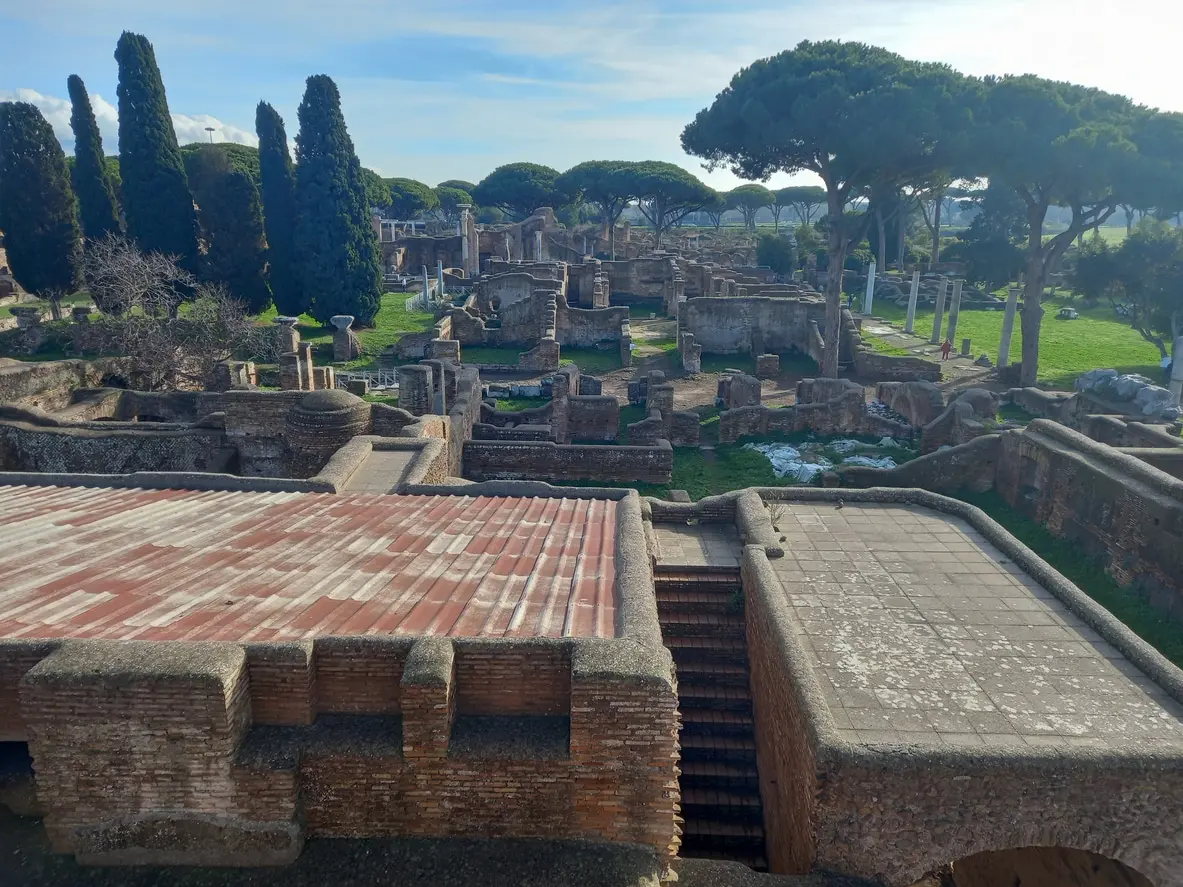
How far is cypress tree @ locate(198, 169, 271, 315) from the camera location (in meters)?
31.8

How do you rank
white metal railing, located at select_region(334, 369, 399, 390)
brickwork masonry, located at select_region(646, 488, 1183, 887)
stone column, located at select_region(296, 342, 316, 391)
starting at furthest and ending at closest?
white metal railing, located at select_region(334, 369, 399, 390), stone column, located at select_region(296, 342, 316, 391), brickwork masonry, located at select_region(646, 488, 1183, 887)

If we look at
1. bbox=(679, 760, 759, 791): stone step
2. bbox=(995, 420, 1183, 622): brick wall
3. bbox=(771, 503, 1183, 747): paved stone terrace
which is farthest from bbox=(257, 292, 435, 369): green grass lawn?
bbox=(679, 760, 759, 791): stone step

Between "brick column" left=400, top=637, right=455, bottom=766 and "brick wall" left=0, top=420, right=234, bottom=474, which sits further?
"brick wall" left=0, top=420, right=234, bottom=474

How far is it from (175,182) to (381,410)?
2366cm

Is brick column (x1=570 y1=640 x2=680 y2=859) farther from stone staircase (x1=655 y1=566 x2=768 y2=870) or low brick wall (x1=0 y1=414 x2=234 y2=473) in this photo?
low brick wall (x1=0 y1=414 x2=234 y2=473)

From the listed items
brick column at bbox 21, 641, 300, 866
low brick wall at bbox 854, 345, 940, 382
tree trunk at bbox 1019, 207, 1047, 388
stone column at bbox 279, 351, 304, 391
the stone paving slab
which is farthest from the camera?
low brick wall at bbox 854, 345, 940, 382

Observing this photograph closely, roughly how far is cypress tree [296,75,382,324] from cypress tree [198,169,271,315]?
2090 millimetres

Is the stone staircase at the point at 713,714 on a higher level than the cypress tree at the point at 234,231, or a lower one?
lower

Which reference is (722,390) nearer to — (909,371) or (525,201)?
(909,371)

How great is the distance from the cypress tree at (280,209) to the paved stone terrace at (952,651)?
28.5 metres

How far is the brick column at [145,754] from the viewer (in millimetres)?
4250

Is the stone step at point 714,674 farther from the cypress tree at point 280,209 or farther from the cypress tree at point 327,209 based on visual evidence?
the cypress tree at point 280,209

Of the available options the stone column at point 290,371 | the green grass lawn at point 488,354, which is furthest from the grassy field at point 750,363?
the stone column at point 290,371

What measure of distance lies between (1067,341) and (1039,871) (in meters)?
29.9
